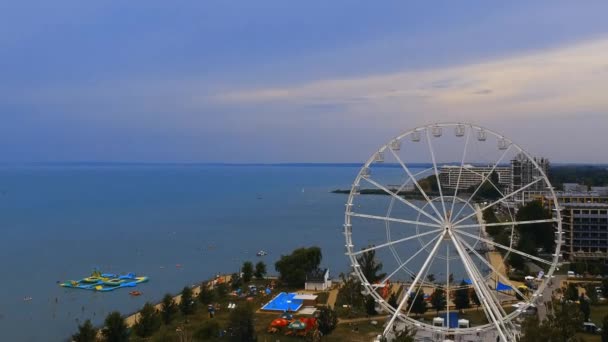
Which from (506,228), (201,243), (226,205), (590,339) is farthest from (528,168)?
(226,205)

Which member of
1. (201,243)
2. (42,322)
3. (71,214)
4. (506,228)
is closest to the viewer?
(42,322)

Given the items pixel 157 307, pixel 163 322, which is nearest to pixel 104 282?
pixel 157 307

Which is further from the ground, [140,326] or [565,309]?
[565,309]

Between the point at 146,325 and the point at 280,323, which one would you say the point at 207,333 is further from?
the point at 280,323

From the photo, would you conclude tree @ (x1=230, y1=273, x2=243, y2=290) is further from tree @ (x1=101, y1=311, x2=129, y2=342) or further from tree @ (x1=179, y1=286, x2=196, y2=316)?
tree @ (x1=101, y1=311, x2=129, y2=342)

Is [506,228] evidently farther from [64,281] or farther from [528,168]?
[64,281]

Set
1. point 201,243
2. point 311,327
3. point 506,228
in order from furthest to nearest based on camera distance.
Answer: point 201,243 → point 506,228 → point 311,327

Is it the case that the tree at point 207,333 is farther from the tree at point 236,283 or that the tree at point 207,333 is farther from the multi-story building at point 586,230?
the multi-story building at point 586,230

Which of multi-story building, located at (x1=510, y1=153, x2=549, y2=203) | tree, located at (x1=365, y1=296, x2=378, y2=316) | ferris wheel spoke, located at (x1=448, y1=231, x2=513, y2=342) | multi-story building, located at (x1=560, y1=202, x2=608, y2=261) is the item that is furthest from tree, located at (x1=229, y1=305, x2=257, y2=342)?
multi-story building, located at (x1=510, y1=153, x2=549, y2=203)
